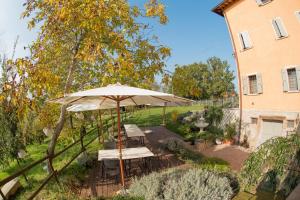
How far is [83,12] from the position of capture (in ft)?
24.9

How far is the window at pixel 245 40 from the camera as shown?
606 inches

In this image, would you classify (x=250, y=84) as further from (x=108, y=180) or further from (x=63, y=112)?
(x=63, y=112)

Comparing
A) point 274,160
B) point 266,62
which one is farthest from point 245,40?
point 274,160

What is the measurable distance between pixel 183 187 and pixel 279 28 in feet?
37.9

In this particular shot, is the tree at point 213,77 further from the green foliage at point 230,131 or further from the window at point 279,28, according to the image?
the window at point 279,28

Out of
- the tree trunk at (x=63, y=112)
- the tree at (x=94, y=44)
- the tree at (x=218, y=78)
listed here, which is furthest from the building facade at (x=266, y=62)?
the tree at (x=218, y=78)

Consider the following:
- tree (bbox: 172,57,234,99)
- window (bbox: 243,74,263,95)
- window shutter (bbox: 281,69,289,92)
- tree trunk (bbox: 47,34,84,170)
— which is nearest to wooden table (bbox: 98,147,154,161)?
tree trunk (bbox: 47,34,84,170)

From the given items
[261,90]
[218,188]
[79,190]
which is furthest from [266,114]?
[79,190]

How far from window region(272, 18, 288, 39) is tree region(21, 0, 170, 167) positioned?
303 inches

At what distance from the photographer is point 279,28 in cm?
1327

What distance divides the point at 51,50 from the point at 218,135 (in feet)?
40.2

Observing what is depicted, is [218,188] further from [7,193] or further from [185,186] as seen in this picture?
[7,193]

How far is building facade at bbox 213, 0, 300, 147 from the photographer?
12727 millimetres

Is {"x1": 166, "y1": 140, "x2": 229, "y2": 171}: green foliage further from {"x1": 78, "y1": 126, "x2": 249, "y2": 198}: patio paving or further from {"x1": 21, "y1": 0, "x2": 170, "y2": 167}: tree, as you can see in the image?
{"x1": 21, "y1": 0, "x2": 170, "y2": 167}: tree
